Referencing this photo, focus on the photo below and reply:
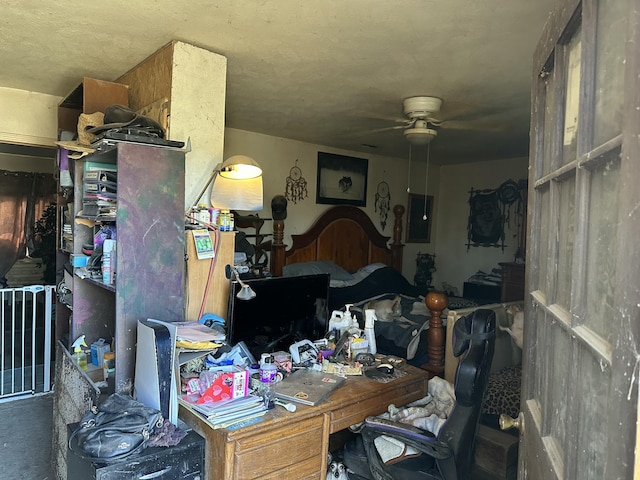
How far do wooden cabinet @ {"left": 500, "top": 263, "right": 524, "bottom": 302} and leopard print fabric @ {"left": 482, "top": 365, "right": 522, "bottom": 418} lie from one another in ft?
8.14

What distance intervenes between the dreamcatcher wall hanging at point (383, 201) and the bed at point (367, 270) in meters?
0.12

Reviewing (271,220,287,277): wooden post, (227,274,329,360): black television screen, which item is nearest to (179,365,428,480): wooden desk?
(227,274,329,360): black television screen

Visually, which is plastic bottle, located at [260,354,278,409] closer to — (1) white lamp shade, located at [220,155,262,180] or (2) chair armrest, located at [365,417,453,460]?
(2) chair armrest, located at [365,417,453,460]

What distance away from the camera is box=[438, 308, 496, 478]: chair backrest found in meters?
→ 1.61

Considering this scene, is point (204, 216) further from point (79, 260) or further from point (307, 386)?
point (307, 386)

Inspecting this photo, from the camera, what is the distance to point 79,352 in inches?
95.9

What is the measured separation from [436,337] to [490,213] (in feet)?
11.5

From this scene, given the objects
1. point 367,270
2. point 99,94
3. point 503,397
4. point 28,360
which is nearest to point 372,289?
point 367,270

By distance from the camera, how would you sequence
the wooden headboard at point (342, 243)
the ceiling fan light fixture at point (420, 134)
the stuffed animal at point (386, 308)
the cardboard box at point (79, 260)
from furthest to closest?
the wooden headboard at point (342, 243), the stuffed animal at point (386, 308), the ceiling fan light fixture at point (420, 134), the cardboard box at point (79, 260)

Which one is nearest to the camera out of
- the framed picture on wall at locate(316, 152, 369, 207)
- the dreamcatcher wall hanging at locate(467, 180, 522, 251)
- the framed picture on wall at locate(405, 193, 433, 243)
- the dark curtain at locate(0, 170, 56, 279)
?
the framed picture on wall at locate(316, 152, 369, 207)

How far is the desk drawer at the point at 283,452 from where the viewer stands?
5.21 ft

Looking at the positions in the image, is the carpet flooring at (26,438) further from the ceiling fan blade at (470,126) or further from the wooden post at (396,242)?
the wooden post at (396,242)

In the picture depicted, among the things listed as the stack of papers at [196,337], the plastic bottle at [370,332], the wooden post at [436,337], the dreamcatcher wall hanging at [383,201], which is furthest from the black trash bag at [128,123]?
the dreamcatcher wall hanging at [383,201]

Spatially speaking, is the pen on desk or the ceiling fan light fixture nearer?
the pen on desk
